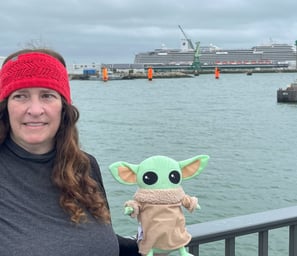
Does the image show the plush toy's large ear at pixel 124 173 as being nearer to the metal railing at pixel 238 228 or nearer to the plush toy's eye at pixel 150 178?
the plush toy's eye at pixel 150 178

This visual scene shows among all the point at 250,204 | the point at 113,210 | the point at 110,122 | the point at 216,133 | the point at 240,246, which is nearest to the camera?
the point at 240,246

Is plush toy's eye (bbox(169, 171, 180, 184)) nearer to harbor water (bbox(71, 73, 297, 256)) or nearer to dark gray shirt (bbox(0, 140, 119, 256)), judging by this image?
dark gray shirt (bbox(0, 140, 119, 256))

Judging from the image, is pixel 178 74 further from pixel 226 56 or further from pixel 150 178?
pixel 150 178

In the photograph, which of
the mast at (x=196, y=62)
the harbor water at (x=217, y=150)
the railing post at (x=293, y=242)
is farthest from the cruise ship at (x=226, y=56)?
the railing post at (x=293, y=242)

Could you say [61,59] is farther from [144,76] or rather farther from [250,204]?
[144,76]

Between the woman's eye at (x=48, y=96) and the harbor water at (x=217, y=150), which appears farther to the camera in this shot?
the harbor water at (x=217, y=150)

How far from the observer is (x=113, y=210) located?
8.70 metres

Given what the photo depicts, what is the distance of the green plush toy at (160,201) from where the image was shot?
68.4 inches

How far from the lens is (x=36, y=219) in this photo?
1608 mm

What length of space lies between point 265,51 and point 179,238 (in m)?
105

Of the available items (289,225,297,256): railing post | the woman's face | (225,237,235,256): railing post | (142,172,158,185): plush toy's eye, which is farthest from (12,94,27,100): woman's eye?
(289,225,297,256): railing post

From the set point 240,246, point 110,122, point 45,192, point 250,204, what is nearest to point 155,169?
point 45,192

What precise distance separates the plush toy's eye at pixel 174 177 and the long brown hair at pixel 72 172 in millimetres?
239

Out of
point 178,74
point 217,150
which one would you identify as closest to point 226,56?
point 178,74
